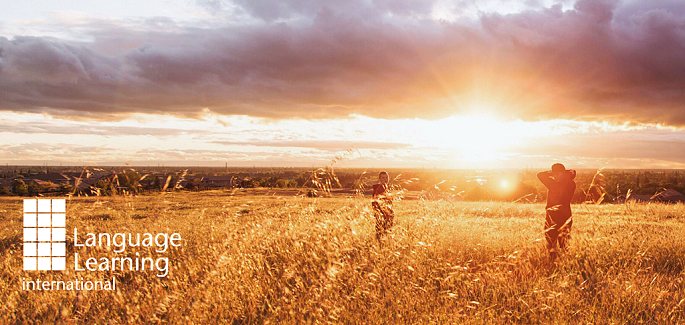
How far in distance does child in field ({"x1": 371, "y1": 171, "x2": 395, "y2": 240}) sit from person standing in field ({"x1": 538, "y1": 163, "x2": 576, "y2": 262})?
2812 mm

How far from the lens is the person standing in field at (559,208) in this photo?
22.6 feet

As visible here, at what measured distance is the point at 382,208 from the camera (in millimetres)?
6336

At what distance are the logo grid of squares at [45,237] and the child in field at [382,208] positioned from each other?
5521 millimetres

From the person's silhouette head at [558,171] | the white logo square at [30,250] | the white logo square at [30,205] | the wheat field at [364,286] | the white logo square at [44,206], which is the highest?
the person's silhouette head at [558,171]

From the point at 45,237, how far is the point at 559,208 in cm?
1123

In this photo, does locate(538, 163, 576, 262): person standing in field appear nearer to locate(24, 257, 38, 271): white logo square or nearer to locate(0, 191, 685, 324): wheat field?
locate(0, 191, 685, 324): wheat field

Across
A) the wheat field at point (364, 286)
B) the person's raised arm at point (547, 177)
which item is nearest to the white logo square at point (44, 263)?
the wheat field at point (364, 286)

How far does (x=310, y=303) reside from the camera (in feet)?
14.2

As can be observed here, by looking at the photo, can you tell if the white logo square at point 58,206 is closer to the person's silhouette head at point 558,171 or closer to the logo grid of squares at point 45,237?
the logo grid of squares at point 45,237

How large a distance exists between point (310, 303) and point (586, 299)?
3.46 meters

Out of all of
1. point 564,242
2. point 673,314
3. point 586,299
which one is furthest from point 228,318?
point 564,242

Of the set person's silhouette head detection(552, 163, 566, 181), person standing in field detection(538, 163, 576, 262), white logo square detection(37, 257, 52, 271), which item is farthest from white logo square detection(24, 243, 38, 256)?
person's silhouette head detection(552, 163, 566, 181)

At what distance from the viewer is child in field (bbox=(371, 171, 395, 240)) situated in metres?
6.51

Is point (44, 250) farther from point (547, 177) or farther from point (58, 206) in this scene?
point (547, 177)
